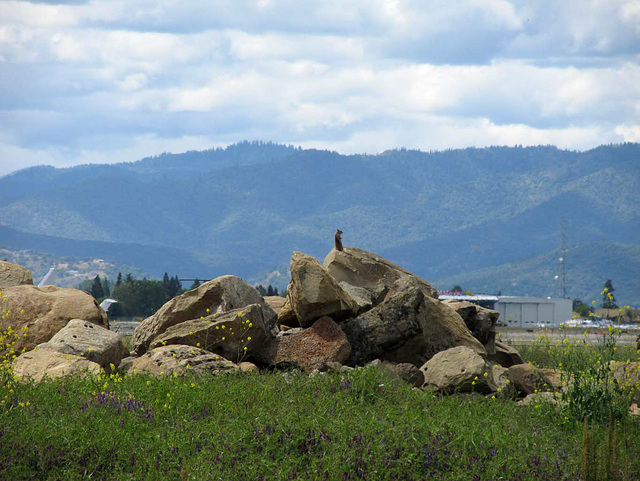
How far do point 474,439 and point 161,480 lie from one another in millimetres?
3732

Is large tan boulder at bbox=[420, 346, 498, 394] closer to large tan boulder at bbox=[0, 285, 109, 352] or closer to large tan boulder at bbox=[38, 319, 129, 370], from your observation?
large tan boulder at bbox=[38, 319, 129, 370]

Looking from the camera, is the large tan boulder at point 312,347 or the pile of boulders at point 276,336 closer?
the pile of boulders at point 276,336

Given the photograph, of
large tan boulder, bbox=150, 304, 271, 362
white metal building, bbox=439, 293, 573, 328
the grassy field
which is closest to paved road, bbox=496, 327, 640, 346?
the grassy field

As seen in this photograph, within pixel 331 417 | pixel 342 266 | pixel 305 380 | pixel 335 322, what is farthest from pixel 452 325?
pixel 331 417

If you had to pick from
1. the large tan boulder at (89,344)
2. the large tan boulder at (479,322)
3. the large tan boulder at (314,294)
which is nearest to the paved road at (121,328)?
the large tan boulder at (89,344)

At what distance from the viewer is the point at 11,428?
906 cm

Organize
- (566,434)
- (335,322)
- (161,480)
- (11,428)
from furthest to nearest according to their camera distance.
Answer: (335,322) < (566,434) < (11,428) < (161,480)

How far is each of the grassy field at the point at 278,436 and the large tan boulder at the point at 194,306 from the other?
462 cm

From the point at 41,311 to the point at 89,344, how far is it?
2.81 metres

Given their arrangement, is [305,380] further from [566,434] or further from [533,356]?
[533,356]

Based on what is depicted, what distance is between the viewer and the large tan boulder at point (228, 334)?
48.5 feet

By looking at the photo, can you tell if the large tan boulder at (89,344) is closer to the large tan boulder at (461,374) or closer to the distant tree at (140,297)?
the large tan boulder at (461,374)

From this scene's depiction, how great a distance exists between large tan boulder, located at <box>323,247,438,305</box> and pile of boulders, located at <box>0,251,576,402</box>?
118 cm

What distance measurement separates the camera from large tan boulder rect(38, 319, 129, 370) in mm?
13641
